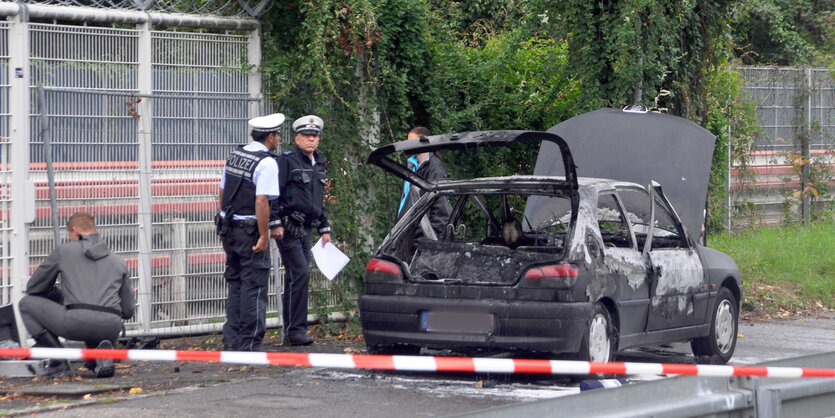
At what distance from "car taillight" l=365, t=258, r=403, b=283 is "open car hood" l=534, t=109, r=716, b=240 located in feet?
9.61

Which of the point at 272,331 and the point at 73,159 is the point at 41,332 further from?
the point at 272,331

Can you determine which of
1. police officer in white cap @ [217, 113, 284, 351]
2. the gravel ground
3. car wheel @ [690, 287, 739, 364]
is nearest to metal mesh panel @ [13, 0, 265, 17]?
police officer in white cap @ [217, 113, 284, 351]

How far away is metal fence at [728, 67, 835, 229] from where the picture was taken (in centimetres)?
1827

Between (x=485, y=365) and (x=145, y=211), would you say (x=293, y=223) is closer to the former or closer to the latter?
(x=145, y=211)

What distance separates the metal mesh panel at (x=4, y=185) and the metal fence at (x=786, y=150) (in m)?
12.0

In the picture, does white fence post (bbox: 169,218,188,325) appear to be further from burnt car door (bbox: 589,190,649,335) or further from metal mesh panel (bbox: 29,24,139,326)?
burnt car door (bbox: 589,190,649,335)

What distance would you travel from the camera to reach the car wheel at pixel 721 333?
9.55 meters

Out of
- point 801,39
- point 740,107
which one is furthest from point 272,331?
point 801,39

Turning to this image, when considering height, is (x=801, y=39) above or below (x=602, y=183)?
above

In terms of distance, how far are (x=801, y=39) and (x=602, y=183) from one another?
2035 centimetres

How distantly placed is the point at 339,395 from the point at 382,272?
3.73 ft

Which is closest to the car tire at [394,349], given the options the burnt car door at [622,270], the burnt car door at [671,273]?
the burnt car door at [622,270]

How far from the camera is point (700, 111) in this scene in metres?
13.6

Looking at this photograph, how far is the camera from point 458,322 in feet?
26.5
